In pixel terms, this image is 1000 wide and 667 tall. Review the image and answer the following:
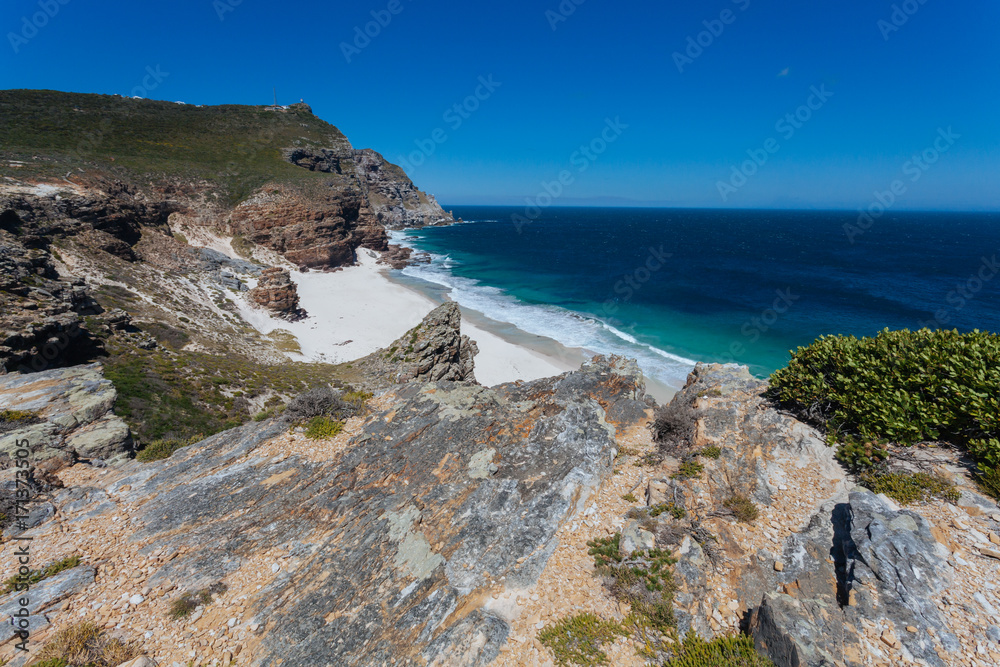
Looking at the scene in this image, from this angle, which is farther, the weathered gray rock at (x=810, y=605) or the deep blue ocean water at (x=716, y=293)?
the deep blue ocean water at (x=716, y=293)

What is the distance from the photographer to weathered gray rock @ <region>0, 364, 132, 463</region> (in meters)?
9.05

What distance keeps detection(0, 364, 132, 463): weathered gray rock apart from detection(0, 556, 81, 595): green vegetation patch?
3.43 metres

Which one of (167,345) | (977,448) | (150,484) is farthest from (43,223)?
(977,448)

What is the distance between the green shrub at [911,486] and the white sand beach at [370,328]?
Answer: 802 inches

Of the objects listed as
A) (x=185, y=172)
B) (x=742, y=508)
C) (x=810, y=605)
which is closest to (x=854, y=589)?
(x=810, y=605)

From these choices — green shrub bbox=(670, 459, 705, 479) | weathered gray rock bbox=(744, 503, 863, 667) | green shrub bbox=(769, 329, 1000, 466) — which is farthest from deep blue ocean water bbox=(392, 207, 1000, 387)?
weathered gray rock bbox=(744, 503, 863, 667)

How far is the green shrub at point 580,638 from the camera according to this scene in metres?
5.04

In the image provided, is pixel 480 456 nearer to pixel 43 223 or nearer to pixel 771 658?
pixel 771 658

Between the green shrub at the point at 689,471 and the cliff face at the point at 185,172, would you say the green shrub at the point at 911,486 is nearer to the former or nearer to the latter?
the green shrub at the point at 689,471

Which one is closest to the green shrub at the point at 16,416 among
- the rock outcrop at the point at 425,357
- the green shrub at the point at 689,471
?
the rock outcrop at the point at 425,357

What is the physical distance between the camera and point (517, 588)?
233 inches

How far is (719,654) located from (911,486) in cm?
390

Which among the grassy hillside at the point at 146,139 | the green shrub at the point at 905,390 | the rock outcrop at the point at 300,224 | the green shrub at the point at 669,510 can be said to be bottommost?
the green shrub at the point at 669,510

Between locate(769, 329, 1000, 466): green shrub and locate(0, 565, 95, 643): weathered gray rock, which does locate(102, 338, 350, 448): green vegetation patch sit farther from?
locate(769, 329, 1000, 466): green shrub
